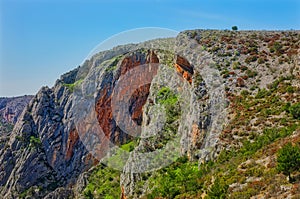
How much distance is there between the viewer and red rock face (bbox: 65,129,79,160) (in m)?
95.2

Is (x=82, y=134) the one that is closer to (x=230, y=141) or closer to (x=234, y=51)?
(x=234, y=51)

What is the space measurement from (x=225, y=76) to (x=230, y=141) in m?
14.9

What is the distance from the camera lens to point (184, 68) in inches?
2213

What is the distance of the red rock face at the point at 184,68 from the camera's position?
54.0 metres

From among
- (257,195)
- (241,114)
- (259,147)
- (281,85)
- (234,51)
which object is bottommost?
(257,195)

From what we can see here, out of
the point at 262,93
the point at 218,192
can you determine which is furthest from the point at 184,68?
the point at 218,192

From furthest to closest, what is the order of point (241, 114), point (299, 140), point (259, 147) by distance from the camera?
point (241, 114) → point (259, 147) → point (299, 140)

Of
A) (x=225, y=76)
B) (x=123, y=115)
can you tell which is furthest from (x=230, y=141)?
(x=123, y=115)

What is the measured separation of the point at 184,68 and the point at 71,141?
51944 millimetres

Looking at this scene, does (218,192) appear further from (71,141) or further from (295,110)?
(71,141)

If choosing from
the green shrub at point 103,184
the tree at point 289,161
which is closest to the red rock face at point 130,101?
the green shrub at point 103,184

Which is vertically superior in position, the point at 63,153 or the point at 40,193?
the point at 63,153

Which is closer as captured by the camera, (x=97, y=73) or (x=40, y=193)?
(x=40, y=193)

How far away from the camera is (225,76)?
1804 inches
